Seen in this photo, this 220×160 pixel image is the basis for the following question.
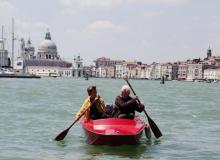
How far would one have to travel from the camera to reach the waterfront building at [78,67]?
181 meters

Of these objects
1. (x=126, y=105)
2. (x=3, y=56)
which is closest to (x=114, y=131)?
(x=126, y=105)

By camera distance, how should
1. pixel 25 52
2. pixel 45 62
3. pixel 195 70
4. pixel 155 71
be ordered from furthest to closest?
pixel 25 52
pixel 155 71
pixel 45 62
pixel 195 70

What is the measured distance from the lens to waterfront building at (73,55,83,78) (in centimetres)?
18125

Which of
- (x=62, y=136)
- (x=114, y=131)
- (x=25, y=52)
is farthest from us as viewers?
(x=25, y=52)

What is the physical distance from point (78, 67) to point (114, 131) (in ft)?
570

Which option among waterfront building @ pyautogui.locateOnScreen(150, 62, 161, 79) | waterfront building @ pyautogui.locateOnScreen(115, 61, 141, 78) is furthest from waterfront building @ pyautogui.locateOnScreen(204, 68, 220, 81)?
waterfront building @ pyautogui.locateOnScreen(115, 61, 141, 78)

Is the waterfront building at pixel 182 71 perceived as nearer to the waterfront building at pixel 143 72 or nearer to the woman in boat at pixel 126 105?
the waterfront building at pixel 143 72

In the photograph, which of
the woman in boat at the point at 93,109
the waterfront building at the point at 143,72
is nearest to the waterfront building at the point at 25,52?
the waterfront building at the point at 143,72

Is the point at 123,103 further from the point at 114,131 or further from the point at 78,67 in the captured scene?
the point at 78,67

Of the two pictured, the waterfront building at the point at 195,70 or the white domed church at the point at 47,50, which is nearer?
the waterfront building at the point at 195,70

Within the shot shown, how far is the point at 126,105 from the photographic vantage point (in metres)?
11.2

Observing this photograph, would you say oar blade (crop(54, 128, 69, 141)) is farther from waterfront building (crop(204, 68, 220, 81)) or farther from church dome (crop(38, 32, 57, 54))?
church dome (crop(38, 32, 57, 54))

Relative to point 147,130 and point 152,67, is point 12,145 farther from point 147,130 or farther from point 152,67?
point 152,67

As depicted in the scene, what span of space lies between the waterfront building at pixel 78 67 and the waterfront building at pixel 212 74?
130 ft
